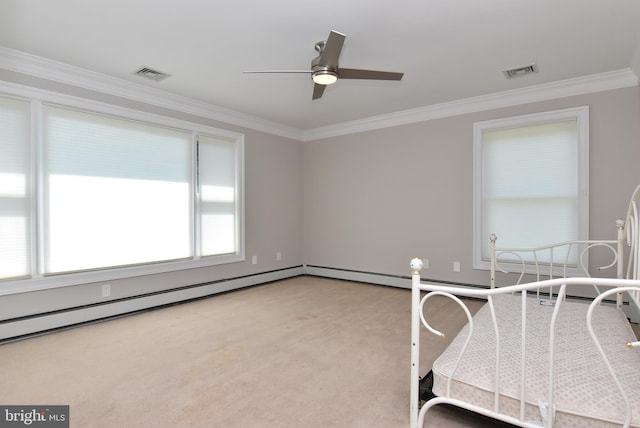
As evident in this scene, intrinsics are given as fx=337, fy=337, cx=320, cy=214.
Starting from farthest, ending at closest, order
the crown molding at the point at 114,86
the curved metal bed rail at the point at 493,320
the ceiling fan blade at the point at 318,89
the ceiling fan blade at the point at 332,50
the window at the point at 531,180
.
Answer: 1. the window at the point at 531,180
2. the crown molding at the point at 114,86
3. the ceiling fan blade at the point at 318,89
4. the ceiling fan blade at the point at 332,50
5. the curved metal bed rail at the point at 493,320

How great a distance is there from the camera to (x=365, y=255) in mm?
5168

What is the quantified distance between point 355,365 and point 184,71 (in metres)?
3.07

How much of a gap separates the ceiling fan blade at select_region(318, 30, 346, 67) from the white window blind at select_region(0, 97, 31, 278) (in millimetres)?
2736

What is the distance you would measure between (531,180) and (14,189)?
17.0ft

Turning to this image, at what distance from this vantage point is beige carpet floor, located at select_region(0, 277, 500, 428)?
188cm

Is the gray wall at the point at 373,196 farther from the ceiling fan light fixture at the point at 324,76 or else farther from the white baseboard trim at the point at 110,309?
the ceiling fan light fixture at the point at 324,76

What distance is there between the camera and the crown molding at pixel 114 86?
291 cm

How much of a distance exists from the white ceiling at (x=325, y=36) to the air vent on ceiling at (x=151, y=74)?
0.07m

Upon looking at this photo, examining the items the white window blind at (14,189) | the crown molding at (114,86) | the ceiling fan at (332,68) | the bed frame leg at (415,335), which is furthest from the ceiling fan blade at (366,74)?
the white window blind at (14,189)

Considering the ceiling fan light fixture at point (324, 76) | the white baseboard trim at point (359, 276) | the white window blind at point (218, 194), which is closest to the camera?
the ceiling fan light fixture at point (324, 76)

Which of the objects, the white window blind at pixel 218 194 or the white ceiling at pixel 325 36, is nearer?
the white ceiling at pixel 325 36

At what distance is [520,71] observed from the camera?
10.8 feet

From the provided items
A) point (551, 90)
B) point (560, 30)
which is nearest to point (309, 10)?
point (560, 30)

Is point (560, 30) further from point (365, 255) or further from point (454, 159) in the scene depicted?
point (365, 255)
